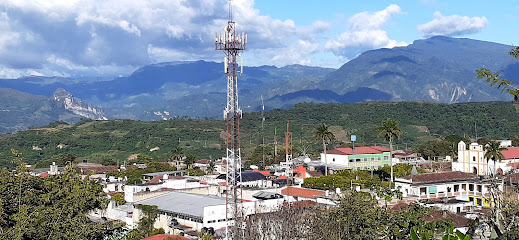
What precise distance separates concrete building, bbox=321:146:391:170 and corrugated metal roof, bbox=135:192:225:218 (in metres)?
42.4

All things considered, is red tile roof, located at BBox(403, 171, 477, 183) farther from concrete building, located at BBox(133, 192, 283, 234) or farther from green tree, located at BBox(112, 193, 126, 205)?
green tree, located at BBox(112, 193, 126, 205)

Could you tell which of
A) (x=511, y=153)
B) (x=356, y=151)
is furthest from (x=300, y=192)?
(x=511, y=153)

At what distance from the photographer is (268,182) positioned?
72.7m

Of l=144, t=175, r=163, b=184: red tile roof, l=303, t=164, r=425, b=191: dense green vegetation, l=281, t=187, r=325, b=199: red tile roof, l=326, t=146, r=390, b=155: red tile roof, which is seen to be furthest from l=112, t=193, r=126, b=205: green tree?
l=326, t=146, r=390, b=155: red tile roof

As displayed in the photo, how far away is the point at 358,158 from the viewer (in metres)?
99.1

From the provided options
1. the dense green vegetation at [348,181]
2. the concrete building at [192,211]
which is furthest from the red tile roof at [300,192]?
the concrete building at [192,211]

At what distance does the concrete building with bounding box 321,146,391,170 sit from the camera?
321 ft

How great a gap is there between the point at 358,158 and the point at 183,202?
50.4 m

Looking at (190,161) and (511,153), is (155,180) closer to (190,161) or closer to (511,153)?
(190,161)

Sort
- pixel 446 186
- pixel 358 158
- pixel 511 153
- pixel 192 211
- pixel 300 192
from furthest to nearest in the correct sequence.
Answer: pixel 358 158 < pixel 511 153 < pixel 446 186 < pixel 300 192 < pixel 192 211

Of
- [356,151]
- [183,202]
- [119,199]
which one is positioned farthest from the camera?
[356,151]

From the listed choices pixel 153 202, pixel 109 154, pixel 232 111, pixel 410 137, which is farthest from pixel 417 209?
pixel 410 137

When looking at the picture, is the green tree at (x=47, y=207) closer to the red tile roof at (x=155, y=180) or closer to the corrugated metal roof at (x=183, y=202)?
the corrugated metal roof at (x=183, y=202)

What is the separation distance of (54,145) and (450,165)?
386ft
